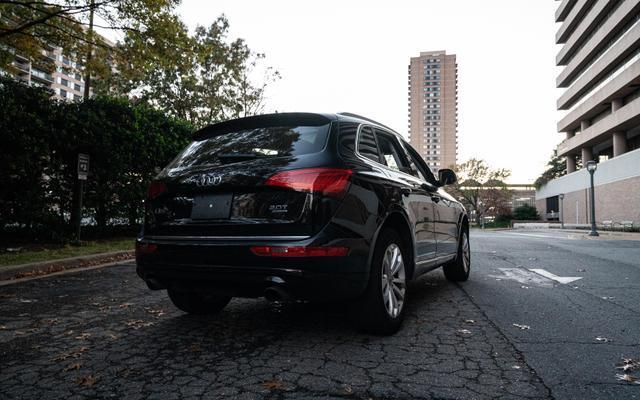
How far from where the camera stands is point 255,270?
2.85 meters

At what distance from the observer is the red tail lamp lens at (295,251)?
9.14 feet

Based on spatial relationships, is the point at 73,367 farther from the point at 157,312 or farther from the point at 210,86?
the point at 210,86

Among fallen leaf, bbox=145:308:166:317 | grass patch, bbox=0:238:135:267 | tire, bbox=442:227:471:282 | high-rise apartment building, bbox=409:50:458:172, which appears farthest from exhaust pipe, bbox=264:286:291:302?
high-rise apartment building, bbox=409:50:458:172

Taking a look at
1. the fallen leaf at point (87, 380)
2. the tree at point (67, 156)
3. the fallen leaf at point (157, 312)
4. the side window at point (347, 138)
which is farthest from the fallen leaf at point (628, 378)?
the tree at point (67, 156)

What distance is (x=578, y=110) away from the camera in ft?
157

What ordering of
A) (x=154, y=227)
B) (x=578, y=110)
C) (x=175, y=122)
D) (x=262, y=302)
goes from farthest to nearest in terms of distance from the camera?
(x=578, y=110) → (x=175, y=122) → (x=262, y=302) → (x=154, y=227)

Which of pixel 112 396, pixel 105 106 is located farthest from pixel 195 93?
pixel 112 396

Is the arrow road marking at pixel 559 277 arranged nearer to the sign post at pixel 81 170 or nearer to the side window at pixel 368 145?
the side window at pixel 368 145

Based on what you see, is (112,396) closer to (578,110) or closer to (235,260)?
(235,260)

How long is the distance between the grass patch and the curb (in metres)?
0.24

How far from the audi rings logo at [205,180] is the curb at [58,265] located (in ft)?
15.5

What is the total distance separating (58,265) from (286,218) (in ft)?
19.4

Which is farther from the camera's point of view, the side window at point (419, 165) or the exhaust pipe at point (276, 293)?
the side window at point (419, 165)

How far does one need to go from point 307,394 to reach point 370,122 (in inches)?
96.3
